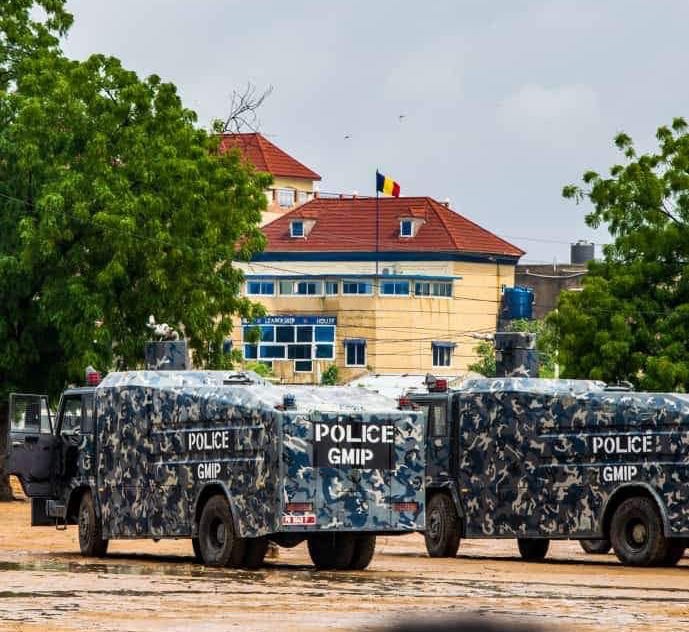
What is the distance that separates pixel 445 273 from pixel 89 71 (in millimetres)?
88238

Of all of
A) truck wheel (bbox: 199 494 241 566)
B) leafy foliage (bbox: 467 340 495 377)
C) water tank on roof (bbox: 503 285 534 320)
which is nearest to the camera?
truck wheel (bbox: 199 494 241 566)

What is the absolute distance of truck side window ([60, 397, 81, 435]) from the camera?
84.9 feet

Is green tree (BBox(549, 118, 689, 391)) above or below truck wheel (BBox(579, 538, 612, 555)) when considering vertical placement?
above

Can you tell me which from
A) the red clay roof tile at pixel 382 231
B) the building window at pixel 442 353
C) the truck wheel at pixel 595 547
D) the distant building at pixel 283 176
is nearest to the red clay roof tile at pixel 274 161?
the distant building at pixel 283 176

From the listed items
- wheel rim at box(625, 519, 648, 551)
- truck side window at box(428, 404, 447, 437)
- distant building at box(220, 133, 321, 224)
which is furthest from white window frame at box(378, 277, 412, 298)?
wheel rim at box(625, 519, 648, 551)

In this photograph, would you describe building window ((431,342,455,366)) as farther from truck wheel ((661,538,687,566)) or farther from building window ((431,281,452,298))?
truck wheel ((661,538,687,566))

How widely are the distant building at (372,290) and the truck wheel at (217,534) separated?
107 meters

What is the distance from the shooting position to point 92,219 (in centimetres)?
4331

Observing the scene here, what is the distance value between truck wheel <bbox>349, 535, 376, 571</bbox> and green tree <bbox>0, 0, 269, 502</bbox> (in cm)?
2000

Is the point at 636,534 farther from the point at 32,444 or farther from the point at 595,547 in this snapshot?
the point at 32,444

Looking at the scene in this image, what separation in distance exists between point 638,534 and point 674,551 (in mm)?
505

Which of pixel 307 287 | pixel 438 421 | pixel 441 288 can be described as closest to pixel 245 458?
pixel 438 421

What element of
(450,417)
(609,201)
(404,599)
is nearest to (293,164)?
(609,201)

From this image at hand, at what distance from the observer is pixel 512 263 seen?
136875mm
